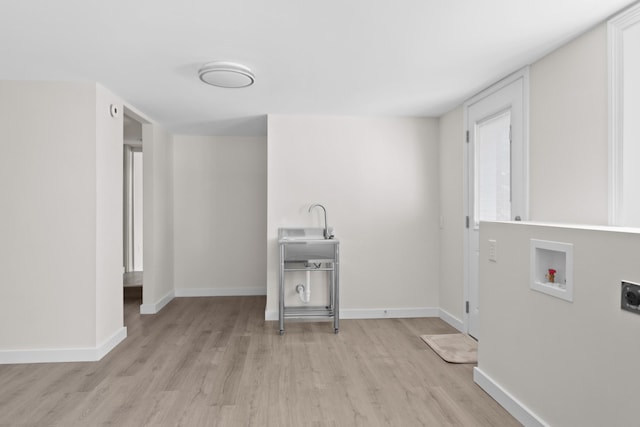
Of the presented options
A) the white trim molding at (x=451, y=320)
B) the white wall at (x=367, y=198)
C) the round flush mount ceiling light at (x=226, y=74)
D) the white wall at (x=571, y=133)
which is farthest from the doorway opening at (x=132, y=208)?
the white wall at (x=571, y=133)

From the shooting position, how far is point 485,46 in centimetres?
222

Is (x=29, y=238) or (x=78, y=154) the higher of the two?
(x=78, y=154)

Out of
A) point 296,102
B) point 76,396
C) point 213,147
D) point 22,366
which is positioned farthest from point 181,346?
point 213,147

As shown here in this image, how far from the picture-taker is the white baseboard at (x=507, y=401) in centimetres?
193

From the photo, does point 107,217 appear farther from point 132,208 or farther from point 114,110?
point 132,208

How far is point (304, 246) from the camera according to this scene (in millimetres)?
A: 3695

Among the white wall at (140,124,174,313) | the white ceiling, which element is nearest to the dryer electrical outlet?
the white ceiling

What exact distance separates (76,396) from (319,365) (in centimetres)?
160

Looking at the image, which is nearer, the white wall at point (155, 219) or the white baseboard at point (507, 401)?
the white baseboard at point (507, 401)

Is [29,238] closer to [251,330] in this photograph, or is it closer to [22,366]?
[22,366]

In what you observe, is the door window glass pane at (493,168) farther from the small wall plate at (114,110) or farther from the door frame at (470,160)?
the small wall plate at (114,110)

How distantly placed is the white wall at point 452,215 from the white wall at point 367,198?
0.40ft

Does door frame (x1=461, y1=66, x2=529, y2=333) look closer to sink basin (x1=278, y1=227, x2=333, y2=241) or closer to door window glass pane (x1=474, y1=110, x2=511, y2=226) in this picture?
door window glass pane (x1=474, y1=110, x2=511, y2=226)

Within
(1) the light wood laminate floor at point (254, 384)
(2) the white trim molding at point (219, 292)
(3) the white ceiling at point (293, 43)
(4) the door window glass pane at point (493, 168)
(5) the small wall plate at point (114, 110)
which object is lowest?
(1) the light wood laminate floor at point (254, 384)
